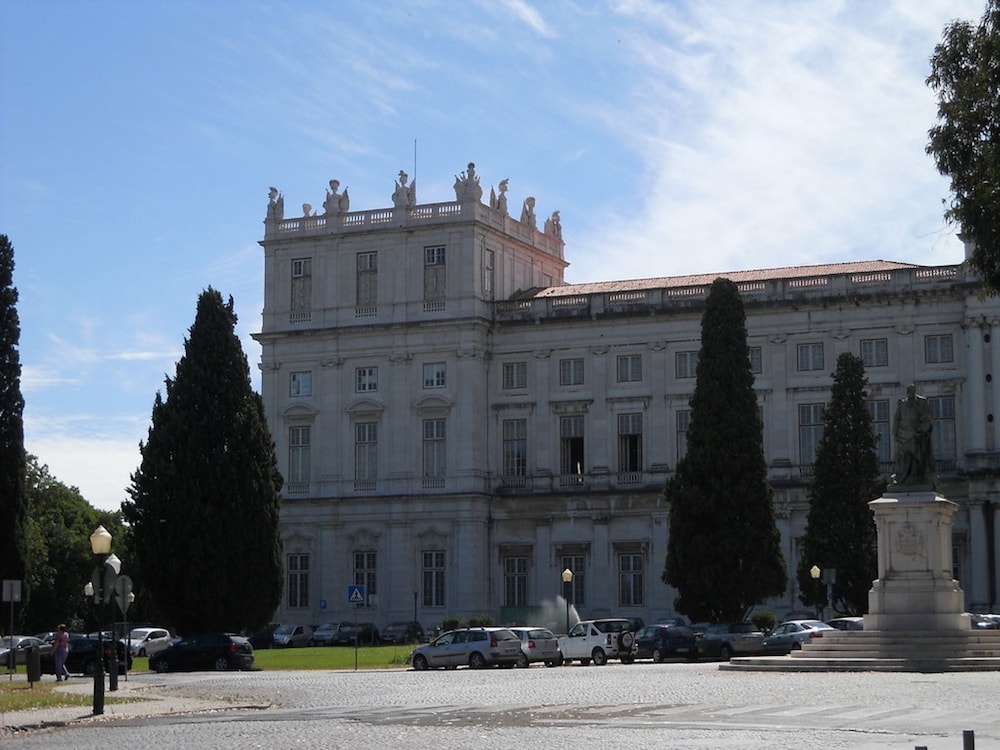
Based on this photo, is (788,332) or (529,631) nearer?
(529,631)

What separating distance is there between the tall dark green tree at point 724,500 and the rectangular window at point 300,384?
2424cm

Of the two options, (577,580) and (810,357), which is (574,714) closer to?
(810,357)

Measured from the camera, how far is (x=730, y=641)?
5238 cm

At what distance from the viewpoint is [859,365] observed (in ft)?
216

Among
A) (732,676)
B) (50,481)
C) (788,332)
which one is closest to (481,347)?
(788,332)

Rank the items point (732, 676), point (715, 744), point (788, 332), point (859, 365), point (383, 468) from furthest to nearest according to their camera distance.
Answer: point (383, 468) < point (788, 332) < point (859, 365) < point (732, 676) < point (715, 744)

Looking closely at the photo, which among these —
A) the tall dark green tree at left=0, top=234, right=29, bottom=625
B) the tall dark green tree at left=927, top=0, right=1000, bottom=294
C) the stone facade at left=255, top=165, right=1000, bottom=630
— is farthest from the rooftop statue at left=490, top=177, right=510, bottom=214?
the tall dark green tree at left=927, top=0, right=1000, bottom=294

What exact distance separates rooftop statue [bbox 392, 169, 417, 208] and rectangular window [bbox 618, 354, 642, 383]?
12.7 metres

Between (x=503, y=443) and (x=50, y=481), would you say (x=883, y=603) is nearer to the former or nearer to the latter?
(x=503, y=443)

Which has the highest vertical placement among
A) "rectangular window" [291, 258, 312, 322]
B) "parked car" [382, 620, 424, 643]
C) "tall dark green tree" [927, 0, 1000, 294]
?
"rectangular window" [291, 258, 312, 322]

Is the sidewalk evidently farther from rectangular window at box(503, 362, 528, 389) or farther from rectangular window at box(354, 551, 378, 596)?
rectangular window at box(503, 362, 528, 389)

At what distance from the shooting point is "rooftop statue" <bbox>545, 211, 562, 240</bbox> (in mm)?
90250

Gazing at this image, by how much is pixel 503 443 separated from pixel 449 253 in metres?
9.23

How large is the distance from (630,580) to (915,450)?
3669 centimetres
